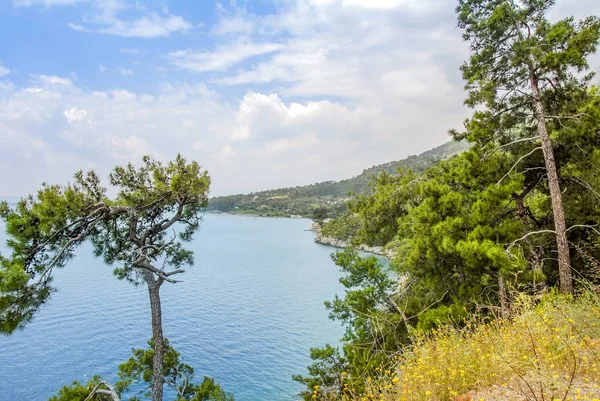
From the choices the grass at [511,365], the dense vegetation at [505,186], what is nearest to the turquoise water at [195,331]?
the dense vegetation at [505,186]

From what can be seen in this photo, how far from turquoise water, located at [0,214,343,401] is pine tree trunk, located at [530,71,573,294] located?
38.5 ft

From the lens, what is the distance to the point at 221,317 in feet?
82.6

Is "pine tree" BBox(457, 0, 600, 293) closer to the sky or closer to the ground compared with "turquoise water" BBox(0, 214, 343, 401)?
closer to the sky

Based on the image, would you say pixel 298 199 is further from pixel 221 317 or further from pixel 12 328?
pixel 12 328

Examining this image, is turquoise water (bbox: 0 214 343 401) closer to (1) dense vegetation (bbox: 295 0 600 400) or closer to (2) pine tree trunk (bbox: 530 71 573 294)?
(1) dense vegetation (bbox: 295 0 600 400)

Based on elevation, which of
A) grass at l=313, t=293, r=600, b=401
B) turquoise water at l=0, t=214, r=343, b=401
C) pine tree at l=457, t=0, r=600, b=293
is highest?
pine tree at l=457, t=0, r=600, b=293

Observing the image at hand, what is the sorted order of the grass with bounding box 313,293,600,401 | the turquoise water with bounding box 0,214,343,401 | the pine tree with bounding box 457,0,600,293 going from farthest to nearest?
the turquoise water with bounding box 0,214,343,401, the pine tree with bounding box 457,0,600,293, the grass with bounding box 313,293,600,401

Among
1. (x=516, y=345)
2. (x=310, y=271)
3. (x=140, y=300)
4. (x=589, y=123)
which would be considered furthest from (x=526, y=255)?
(x=310, y=271)

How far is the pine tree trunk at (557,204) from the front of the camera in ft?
26.0

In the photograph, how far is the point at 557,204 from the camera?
8156mm

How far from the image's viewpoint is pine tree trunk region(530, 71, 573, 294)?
7.94 meters

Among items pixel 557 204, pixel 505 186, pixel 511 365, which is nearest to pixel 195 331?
pixel 505 186

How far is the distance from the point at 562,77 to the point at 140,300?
3081 centimetres

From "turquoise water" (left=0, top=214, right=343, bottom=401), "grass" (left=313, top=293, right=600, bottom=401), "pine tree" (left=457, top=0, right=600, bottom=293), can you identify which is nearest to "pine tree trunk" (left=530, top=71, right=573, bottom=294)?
"pine tree" (left=457, top=0, right=600, bottom=293)
